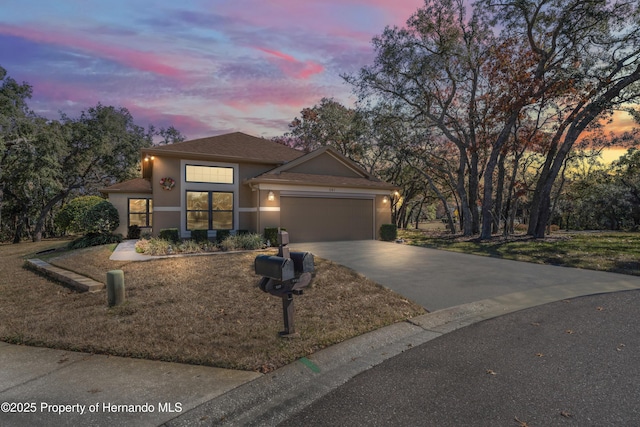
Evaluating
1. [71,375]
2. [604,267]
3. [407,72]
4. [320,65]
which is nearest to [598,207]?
[407,72]

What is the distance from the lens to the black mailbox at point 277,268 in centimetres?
374

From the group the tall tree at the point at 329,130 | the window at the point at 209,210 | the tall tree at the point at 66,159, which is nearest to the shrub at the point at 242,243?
the window at the point at 209,210

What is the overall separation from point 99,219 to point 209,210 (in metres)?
4.88

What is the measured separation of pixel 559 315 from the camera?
5051mm

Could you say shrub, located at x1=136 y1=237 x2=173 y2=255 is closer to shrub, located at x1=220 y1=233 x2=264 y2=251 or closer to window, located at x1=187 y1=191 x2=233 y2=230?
shrub, located at x1=220 y1=233 x2=264 y2=251

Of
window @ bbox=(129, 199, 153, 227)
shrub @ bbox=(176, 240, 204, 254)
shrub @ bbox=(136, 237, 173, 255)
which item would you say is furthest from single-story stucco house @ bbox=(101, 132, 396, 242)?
window @ bbox=(129, 199, 153, 227)

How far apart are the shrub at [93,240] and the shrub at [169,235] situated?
3.18 meters

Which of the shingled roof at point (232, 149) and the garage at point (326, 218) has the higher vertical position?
the shingled roof at point (232, 149)

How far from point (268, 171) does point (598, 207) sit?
120 ft

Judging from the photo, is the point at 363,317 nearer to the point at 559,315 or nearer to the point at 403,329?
the point at 403,329

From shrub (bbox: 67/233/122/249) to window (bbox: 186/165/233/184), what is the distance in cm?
462

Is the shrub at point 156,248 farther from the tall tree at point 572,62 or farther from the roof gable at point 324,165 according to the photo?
the tall tree at point 572,62

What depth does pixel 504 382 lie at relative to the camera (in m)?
3.13

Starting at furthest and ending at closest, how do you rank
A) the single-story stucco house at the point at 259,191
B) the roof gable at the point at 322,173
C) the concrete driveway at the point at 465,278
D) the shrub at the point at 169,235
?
the roof gable at the point at 322,173, the single-story stucco house at the point at 259,191, the shrub at the point at 169,235, the concrete driveway at the point at 465,278
